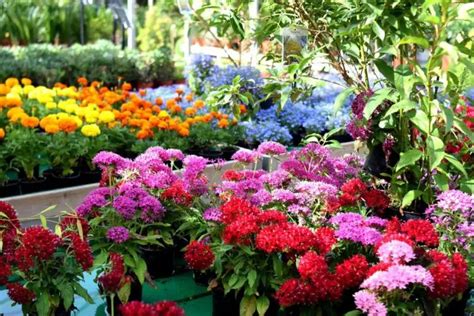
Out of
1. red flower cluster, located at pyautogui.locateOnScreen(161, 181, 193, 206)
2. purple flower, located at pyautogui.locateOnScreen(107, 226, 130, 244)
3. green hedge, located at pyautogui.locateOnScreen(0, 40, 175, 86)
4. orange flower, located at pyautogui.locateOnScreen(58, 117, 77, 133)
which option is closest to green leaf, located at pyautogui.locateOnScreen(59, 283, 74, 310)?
purple flower, located at pyautogui.locateOnScreen(107, 226, 130, 244)

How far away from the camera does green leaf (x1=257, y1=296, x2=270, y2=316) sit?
222cm

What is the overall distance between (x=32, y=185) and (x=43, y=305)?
2.03 metres

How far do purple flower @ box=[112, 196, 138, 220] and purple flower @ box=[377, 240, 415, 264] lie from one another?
97 centimetres

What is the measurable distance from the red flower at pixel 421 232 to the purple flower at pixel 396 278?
310 millimetres

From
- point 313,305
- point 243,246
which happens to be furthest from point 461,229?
point 243,246

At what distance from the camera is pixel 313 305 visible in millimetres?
2139

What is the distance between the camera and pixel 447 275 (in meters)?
2.00

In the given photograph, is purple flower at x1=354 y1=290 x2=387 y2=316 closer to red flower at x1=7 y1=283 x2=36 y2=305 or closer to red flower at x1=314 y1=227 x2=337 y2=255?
red flower at x1=314 y1=227 x2=337 y2=255

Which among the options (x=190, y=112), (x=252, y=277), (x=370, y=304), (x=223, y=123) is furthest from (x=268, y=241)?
(x=190, y=112)

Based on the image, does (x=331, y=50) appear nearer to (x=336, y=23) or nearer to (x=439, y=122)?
(x=336, y=23)

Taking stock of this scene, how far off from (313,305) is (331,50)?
1.39 metres

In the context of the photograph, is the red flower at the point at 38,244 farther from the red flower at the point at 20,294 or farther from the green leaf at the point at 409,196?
the green leaf at the point at 409,196

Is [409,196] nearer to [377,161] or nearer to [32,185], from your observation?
[377,161]

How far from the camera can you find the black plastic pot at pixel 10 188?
3.83 metres
